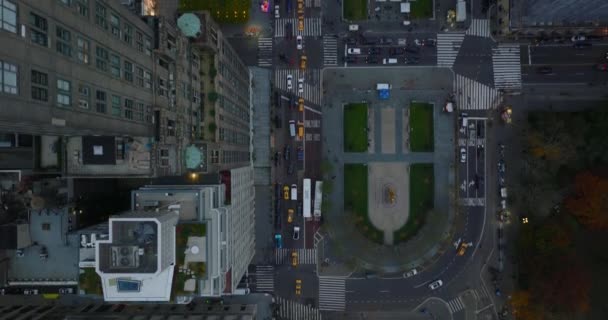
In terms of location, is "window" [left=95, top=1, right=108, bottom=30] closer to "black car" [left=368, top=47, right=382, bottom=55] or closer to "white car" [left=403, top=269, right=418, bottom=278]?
"black car" [left=368, top=47, right=382, bottom=55]

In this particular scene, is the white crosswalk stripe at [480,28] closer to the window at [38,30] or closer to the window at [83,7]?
the window at [83,7]


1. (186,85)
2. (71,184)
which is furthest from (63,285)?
(186,85)

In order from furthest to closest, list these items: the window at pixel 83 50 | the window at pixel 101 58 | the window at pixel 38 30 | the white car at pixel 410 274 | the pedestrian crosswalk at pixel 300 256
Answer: the pedestrian crosswalk at pixel 300 256 < the white car at pixel 410 274 < the window at pixel 101 58 < the window at pixel 83 50 < the window at pixel 38 30

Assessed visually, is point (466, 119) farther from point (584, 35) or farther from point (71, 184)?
point (71, 184)

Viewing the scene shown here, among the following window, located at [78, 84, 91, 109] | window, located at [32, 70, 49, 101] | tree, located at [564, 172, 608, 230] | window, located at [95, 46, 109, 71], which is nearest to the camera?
window, located at [32, 70, 49, 101]

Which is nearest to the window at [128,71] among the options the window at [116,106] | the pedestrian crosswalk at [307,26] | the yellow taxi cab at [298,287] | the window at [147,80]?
the window at [147,80]

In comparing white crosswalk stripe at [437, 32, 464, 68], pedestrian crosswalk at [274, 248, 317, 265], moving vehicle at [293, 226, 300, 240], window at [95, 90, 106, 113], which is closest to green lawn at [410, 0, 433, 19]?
white crosswalk stripe at [437, 32, 464, 68]

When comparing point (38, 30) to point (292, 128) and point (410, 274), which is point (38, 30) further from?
point (410, 274)

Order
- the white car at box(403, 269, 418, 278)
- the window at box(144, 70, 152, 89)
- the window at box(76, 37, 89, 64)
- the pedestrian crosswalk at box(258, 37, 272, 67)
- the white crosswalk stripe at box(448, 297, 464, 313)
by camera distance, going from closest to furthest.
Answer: the window at box(76, 37, 89, 64) → the window at box(144, 70, 152, 89) → the white crosswalk stripe at box(448, 297, 464, 313) → the white car at box(403, 269, 418, 278) → the pedestrian crosswalk at box(258, 37, 272, 67)
